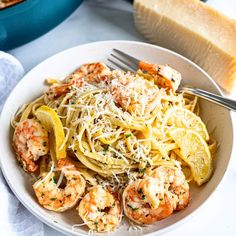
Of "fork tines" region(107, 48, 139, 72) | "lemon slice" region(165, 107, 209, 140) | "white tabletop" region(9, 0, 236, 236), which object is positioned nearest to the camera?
"lemon slice" region(165, 107, 209, 140)

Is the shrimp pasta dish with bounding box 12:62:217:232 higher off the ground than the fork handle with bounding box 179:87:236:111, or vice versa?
the fork handle with bounding box 179:87:236:111

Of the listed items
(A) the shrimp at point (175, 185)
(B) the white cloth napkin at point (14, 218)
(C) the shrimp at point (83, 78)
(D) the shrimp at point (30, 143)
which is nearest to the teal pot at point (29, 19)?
(C) the shrimp at point (83, 78)


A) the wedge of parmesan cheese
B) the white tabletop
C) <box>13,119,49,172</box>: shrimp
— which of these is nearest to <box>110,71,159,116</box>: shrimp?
<box>13,119,49,172</box>: shrimp

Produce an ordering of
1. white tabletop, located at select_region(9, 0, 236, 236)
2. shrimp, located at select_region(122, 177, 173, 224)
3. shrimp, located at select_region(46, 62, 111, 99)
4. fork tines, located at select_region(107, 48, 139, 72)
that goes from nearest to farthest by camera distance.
→ 1. shrimp, located at select_region(122, 177, 173, 224)
2. shrimp, located at select_region(46, 62, 111, 99)
3. fork tines, located at select_region(107, 48, 139, 72)
4. white tabletop, located at select_region(9, 0, 236, 236)

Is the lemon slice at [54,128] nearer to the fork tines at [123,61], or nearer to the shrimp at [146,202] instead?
the shrimp at [146,202]

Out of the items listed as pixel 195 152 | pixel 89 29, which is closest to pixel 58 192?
pixel 195 152

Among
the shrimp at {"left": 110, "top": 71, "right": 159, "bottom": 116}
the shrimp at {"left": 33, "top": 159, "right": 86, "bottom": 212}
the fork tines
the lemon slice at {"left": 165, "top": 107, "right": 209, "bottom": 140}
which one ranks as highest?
the shrimp at {"left": 110, "top": 71, "right": 159, "bottom": 116}

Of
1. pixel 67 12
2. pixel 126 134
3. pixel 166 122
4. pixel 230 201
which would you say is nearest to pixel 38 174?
pixel 126 134

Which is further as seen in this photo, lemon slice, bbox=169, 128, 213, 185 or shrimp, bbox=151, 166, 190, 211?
lemon slice, bbox=169, 128, 213, 185

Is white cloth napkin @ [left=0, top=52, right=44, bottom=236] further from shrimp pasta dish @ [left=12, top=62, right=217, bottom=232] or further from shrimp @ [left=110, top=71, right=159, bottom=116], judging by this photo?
shrimp @ [left=110, top=71, right=159, bottom=116]
